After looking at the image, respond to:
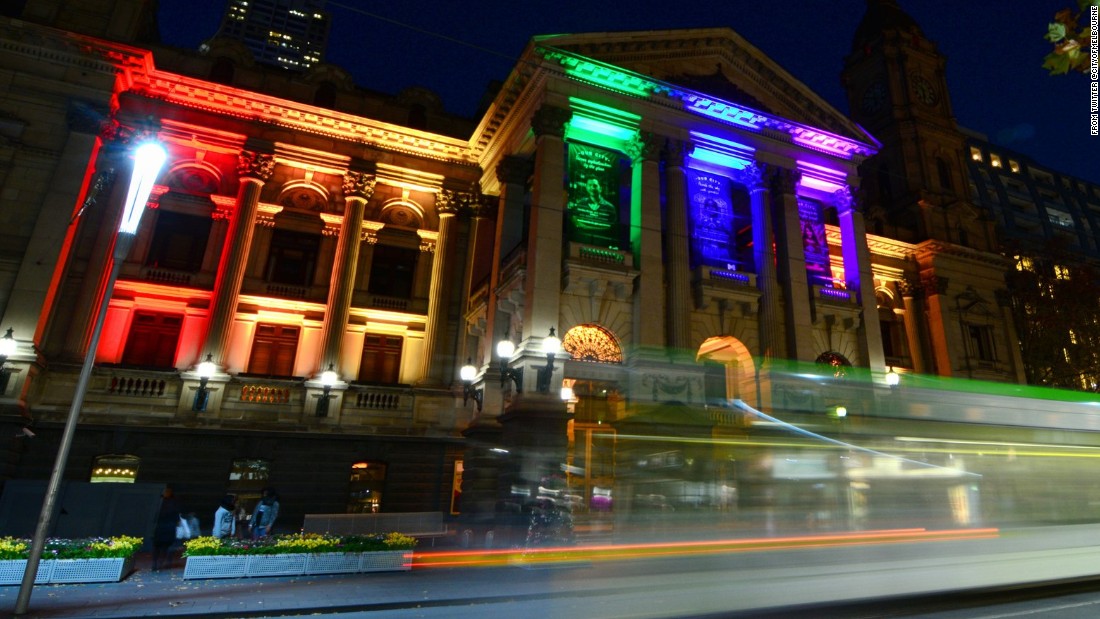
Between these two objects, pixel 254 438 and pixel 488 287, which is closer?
pixel 254 438

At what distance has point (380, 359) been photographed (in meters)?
25.1

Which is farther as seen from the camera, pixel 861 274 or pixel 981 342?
pixel 981 342

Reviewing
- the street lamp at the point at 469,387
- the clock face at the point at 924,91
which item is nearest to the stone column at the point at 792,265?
the street lamp at the point at 469,387

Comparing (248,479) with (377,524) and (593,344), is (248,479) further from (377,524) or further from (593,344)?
(593,344)

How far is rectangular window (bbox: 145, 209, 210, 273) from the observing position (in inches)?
926

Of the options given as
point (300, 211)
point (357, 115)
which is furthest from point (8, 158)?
point (357, 115)

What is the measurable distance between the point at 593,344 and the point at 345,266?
37.1ft

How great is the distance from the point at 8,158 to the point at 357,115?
12724mm

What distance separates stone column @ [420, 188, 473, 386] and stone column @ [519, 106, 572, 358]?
586 centimetres

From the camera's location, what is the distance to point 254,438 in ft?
69.8

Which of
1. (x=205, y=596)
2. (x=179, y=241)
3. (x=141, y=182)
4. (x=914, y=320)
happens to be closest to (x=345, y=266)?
(x=179, y=241)

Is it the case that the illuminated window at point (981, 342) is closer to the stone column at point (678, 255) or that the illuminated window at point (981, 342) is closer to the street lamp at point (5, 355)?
the stone column at point (678, 255)

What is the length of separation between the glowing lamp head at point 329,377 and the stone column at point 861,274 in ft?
75.4

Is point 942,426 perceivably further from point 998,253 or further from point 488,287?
point 998,253
